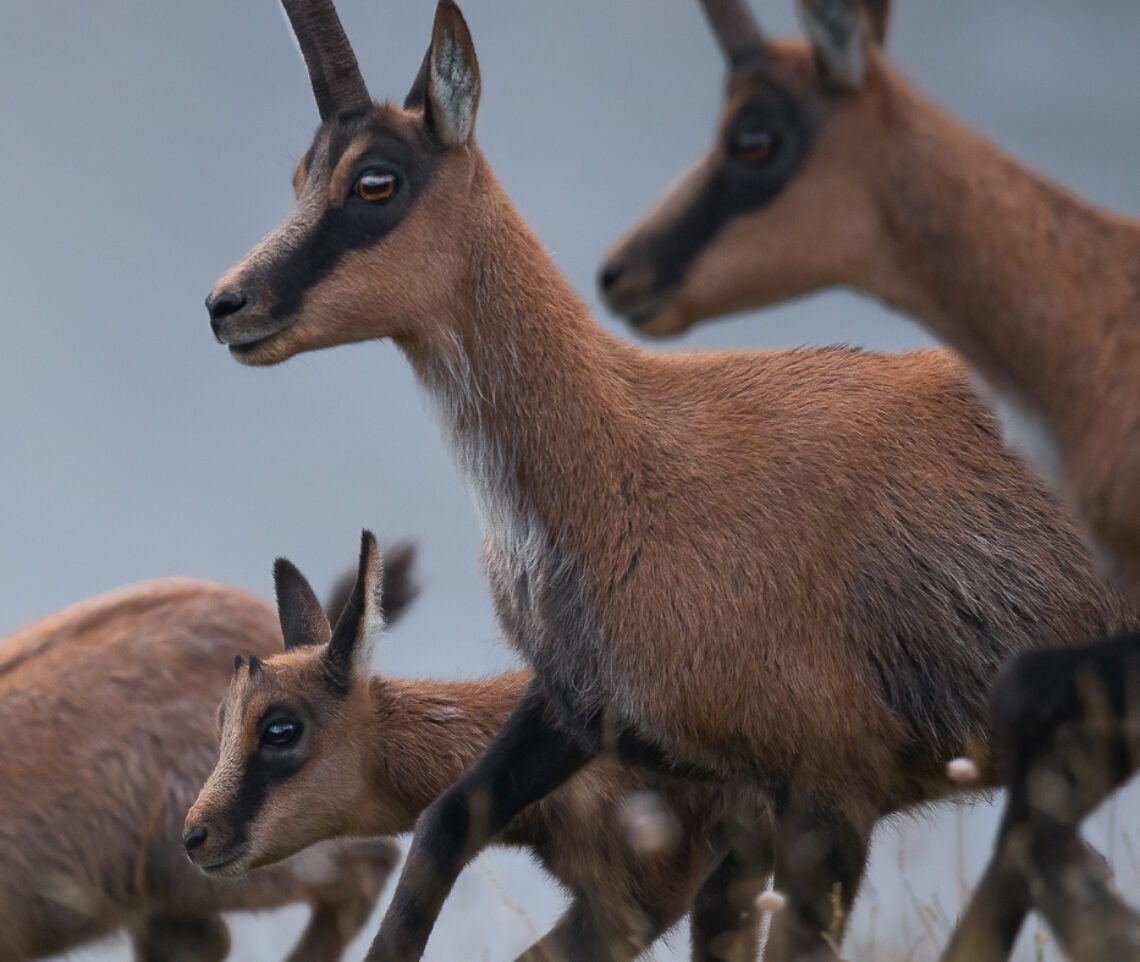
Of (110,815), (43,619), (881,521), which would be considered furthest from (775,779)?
(43,619)

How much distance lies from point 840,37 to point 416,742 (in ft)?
13.1

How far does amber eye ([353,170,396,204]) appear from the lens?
6.72 meters

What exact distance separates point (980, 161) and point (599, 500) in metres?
1.97

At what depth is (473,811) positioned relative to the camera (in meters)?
6.73

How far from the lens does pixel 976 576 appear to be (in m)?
6.57

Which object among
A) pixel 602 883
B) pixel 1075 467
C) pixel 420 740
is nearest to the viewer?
pixel 1075 467

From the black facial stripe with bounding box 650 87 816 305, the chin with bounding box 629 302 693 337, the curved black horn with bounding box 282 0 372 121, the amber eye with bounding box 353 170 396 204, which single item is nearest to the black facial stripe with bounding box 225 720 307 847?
the amber eye with bounding box 353 170 396 204

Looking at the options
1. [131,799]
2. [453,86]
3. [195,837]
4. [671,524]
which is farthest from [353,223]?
[131,799]

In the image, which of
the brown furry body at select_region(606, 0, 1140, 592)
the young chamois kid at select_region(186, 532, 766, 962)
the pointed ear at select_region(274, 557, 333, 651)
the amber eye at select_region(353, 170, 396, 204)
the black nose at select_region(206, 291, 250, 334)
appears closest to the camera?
the brown furry body at select_region(606, 0, 1140, 592)

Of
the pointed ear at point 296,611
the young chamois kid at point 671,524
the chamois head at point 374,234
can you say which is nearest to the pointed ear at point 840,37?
the young chamois kid at point 671,524

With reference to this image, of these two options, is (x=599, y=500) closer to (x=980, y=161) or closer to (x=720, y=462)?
(x=720, y=462)

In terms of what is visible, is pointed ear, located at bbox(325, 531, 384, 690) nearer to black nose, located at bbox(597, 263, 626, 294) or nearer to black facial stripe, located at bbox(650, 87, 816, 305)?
black nose, located at bbox(597, 263, 626, 294)

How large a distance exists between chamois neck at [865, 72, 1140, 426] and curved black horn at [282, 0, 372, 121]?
101 inches

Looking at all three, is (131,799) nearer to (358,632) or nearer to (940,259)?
(358,632)
